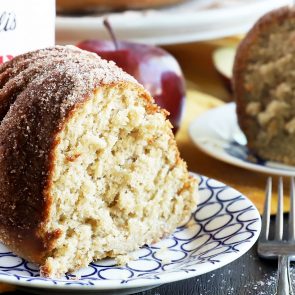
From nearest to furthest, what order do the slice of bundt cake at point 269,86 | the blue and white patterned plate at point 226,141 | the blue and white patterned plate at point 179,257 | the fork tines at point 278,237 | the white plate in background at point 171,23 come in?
the blue and white patterned plate at point 179,257 → the fork tines at point 278,237 → the blue and white patterned plate at point 226,141 → the slice of bundt cake at point 269,86 → the white plate in background at point 171,23

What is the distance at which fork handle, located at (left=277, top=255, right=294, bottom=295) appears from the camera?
1.52 metres

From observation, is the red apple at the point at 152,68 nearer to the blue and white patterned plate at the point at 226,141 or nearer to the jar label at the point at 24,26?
the blue and white patterned plate at the point at 226,141

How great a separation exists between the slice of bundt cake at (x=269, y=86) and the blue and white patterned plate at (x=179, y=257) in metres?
0.50

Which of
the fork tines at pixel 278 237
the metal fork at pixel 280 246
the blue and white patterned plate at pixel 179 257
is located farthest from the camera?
the fork tines at pixel 278 237

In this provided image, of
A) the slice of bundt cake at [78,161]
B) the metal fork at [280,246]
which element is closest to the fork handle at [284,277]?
the metal fork at [280,246]

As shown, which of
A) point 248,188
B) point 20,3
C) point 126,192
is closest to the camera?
point 126,192

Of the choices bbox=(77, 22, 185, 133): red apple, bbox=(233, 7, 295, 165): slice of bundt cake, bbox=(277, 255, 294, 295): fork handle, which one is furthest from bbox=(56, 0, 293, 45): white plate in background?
bbox=(277, 255, 294, 295): fork handle

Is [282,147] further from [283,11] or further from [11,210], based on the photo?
[11,210]

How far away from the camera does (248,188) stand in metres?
2.25

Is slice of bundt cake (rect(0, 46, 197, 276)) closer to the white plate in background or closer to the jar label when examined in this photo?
the jar label

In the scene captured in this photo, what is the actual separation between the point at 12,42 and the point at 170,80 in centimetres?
79

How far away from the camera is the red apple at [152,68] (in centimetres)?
249

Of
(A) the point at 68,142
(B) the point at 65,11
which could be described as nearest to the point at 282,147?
(A) the point at 68,142

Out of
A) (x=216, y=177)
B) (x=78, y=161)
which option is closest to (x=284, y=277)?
(x=78, y=161)
